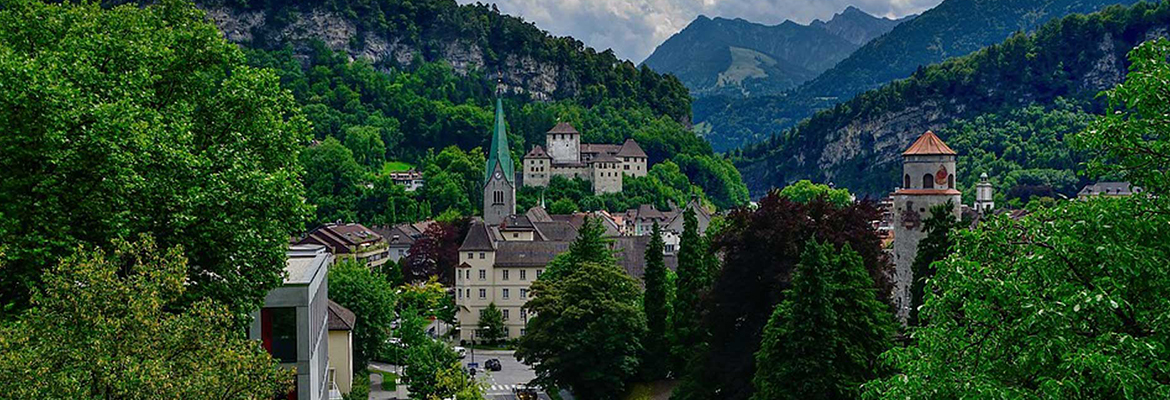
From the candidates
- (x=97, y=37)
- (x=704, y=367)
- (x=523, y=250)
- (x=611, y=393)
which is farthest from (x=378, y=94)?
(x=97, y=37)

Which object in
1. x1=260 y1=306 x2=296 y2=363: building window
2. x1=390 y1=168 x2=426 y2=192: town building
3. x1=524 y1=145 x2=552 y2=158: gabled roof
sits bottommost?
x1=260 y1=306 x2=296 y2=363: building window

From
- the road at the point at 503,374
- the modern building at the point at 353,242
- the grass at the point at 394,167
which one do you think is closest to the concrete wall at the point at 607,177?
the grass at the point at 394,167

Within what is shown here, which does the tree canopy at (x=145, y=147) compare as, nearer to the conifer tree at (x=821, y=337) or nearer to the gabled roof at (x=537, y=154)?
the conifer tree at (x=821, y=337)

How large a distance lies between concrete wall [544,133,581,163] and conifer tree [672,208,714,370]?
97022 mm

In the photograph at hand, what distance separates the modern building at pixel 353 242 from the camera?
293 feet

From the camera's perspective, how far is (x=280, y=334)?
1048 inches

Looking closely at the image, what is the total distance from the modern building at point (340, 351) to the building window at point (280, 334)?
1596 centimetres

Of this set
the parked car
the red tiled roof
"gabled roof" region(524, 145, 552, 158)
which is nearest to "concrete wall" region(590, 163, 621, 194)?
"gabled roof" region(524, 145, 552, 158)

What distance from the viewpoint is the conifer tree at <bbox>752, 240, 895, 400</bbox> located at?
27969 mm

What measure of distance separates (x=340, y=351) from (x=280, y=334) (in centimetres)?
1772

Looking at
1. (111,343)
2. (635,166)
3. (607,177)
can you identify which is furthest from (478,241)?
(635,166)

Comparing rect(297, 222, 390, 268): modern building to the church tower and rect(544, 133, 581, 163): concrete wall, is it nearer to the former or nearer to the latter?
the church tower

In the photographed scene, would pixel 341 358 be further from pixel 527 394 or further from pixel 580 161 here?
pixel 580 161

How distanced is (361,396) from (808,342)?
20144 mm
